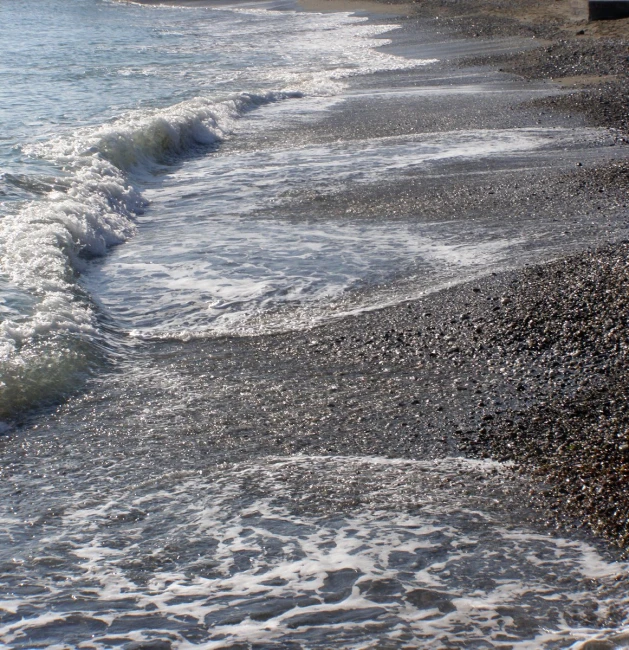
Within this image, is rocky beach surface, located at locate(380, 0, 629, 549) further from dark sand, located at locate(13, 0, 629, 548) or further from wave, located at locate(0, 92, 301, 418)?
wave, located at locate(0, 92, 301, 418)

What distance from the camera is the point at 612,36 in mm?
21062

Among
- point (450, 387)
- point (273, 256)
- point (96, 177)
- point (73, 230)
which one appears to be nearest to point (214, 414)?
point (450, 387)

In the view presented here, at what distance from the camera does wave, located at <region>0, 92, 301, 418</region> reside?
5430 mm

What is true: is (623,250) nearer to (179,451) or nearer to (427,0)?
(179,451)

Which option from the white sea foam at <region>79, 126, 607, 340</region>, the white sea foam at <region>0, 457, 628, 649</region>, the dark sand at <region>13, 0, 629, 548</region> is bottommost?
the white sea foam at <region>0, 457, 628, 649</region>

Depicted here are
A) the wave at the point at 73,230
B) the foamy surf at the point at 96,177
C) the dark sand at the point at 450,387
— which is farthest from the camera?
the foamy surf at the point at 96,177

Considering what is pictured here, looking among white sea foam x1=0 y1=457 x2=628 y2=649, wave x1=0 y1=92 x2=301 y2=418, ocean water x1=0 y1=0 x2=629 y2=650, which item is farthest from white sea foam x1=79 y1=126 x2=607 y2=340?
white sea foam x1=0 y1=457 x2=628 y2=649

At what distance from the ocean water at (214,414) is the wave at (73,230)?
3 centimetres

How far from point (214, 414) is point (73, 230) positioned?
412cm

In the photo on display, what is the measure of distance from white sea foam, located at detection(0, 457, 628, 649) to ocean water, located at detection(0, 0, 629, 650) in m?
0.01

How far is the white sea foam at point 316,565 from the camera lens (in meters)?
3.16

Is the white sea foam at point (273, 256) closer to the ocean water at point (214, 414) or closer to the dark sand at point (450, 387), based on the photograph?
the ocean water at point (214, 414)

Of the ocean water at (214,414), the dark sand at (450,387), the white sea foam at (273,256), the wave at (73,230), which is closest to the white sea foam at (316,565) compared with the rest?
the ocean water at (214,414)

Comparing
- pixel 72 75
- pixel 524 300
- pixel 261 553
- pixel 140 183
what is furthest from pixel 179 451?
pixel 72 75
